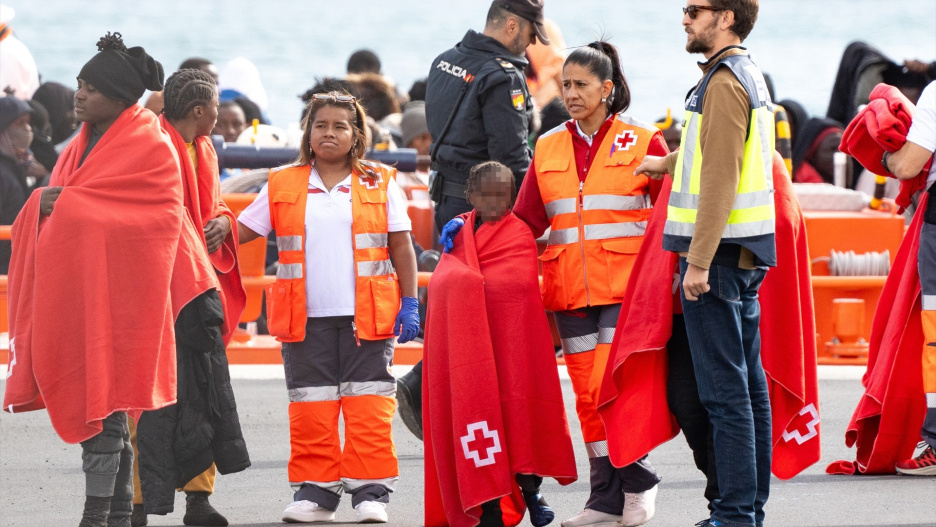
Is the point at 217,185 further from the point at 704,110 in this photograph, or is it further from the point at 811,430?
the point at 811,430

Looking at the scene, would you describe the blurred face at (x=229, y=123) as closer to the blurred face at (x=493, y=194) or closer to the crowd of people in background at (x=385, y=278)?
the crowd of people in background at (x=385, y=278)

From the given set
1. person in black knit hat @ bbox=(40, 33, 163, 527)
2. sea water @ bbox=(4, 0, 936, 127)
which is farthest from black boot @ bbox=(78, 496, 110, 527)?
sea water @ bbox=(4, 0, 936, 127)

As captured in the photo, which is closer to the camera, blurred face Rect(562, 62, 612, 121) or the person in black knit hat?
the person in black knit hat

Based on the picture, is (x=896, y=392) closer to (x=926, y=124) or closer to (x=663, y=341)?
(x=926, y=124)

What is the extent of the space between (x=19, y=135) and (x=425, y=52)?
4702 cm

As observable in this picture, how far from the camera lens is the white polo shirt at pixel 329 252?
6250 millimetres

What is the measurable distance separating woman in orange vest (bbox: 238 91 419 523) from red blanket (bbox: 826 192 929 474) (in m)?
2.33

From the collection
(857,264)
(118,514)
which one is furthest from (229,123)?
(118,514)

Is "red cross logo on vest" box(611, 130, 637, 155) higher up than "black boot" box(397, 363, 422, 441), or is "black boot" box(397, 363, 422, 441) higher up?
"red cross logo on vest" box(611, 130, 637, 155)

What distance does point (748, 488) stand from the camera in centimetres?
529

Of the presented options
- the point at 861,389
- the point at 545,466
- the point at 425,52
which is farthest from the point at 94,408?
the point at 425,52

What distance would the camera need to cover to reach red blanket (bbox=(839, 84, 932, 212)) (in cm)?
688

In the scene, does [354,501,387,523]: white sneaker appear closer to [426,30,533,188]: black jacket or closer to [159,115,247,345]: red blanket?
[159,115,247,345]: red blanket

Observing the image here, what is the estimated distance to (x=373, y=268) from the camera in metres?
6.28
